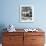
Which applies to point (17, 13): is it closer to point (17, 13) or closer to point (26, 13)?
point (17, 13)

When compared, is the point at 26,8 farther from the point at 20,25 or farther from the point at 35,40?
the point at 35,40

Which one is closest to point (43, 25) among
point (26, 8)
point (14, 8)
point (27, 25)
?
point (27, 25)

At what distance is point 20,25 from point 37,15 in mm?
629

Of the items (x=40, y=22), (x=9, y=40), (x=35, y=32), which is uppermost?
(x=40, y=22)

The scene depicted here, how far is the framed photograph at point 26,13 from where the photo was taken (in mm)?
3893

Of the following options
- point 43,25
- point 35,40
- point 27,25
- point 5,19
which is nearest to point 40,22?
point 43,25

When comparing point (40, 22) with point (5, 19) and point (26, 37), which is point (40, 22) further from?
point (5, 19)

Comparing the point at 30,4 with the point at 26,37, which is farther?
the point at 30,4

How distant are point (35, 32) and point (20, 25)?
70 cm

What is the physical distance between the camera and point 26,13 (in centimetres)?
391

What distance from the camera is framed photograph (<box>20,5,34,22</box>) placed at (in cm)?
389

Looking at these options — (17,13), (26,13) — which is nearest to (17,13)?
(17,13)

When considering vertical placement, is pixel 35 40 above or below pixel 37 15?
below

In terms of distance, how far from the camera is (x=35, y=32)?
344 cm
